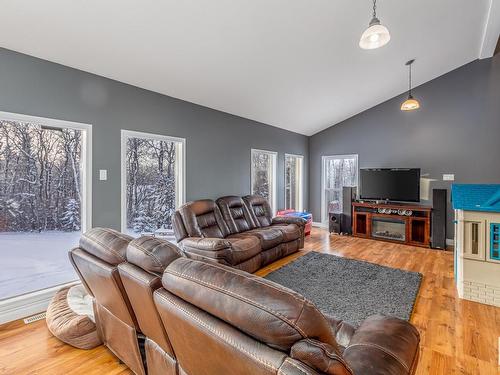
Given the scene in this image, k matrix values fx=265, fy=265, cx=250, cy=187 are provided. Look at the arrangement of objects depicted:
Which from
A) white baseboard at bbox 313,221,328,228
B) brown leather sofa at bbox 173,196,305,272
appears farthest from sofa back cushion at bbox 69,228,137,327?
white baseboard at bbox 313,221,328,228

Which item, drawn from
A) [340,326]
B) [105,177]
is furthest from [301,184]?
[340,326]

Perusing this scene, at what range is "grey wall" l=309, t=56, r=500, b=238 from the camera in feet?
16.0

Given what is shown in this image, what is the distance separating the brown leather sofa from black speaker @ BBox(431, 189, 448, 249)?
98.2 inches

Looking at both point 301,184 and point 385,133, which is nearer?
point 385,133

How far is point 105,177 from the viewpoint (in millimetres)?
3211

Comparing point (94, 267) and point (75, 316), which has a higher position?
point (94, 267)

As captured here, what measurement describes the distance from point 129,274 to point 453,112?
247 inches

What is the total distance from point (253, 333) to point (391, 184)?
18.4 feet

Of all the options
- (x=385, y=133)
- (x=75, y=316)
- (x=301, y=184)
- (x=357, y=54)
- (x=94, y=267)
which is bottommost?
(x=75, y=316)

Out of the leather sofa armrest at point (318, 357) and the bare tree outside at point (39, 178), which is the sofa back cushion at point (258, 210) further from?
the leather sofa armrest at point (318, 357)

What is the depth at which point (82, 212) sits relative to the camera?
3084 millimetres

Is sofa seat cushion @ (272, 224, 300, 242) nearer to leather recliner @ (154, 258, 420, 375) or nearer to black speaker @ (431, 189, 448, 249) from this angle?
black speaker @ (431, 189, 448, 249)

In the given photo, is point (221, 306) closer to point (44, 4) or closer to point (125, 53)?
point (44, 4)

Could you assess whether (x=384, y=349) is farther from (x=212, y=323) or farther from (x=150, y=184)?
(x=150, y=184)
